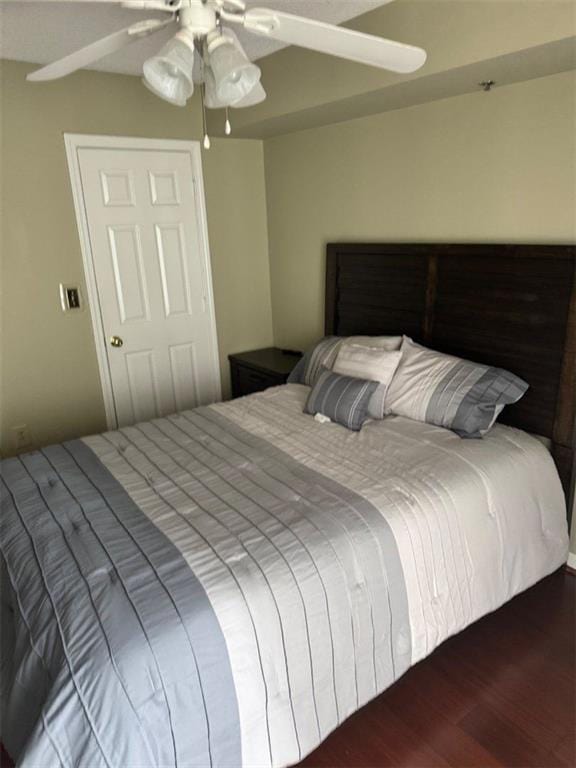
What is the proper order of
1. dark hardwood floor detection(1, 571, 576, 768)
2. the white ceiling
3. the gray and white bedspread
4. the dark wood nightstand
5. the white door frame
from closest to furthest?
the gray and white bedspread
dark hardwood floor detection(1, 571, 576, 768)
the white ceiling
the white door frame
the dark wood nightstand

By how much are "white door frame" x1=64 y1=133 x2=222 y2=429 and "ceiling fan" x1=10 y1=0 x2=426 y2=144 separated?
1.55 m

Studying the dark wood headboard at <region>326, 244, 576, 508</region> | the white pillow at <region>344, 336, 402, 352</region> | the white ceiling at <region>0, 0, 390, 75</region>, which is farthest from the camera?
the white pillow at <region>344, 336, 402, 352</region>

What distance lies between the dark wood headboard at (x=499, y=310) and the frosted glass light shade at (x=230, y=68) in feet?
4.45

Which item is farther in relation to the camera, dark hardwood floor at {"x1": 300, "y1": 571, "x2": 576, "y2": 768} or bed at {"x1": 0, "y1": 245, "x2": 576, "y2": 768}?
dark hardwood floor at {"x1": 300, "y1": 571, "x2": 576, "y2": 768}

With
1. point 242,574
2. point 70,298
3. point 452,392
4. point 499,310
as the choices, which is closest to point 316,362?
point 452,392

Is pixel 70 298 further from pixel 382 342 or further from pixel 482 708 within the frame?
pixel 482 708

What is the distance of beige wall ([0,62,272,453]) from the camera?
2.88m

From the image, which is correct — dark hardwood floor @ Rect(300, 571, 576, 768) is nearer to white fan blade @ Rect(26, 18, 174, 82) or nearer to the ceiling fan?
the ceiling fan

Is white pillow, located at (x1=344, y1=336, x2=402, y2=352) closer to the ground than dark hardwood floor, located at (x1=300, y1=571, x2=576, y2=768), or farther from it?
farther from it

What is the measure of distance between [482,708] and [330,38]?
2142mm

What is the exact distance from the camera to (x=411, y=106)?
8.70 feet

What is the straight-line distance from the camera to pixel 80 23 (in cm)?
221

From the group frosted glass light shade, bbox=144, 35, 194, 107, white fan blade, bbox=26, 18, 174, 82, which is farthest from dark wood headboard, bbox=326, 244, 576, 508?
white fan blade, bbox=26, 18, 174, 82

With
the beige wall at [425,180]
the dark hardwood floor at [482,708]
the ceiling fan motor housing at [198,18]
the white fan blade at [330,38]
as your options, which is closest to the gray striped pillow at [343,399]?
the beige wall at [425,180]
